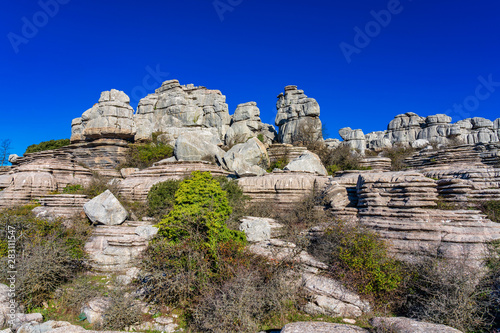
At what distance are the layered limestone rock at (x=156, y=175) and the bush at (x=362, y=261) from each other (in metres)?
7.52

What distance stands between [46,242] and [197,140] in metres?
10.2

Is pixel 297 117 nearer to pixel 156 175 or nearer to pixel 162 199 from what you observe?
pixel 156 175

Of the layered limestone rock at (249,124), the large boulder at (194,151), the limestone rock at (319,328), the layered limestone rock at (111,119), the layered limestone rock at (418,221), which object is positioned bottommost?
the limestone rock at (319,328)

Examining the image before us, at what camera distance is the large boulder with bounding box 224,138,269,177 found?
13.0 m

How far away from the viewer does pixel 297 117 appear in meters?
30.1

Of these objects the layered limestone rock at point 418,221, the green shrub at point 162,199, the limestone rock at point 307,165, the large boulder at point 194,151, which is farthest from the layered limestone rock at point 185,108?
the layered limestone rock at point 418,221

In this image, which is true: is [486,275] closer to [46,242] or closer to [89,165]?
[46,242]

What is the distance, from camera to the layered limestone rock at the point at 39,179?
39.7 feet

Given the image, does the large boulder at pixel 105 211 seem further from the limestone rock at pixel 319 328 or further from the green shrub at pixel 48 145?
the green shrub at pixel 48 145

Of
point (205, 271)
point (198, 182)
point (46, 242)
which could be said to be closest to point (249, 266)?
point (205, 271)

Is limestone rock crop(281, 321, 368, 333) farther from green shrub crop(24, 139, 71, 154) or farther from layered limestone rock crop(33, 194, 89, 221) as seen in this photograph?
green shrub crop(24, 139, 71, 154)

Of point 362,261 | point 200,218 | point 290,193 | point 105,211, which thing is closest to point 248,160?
point 290,193

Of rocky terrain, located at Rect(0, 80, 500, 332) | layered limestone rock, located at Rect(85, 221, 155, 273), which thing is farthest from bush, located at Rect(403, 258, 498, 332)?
layered limestone rock, located at Rect(85, 221, 155, 273)

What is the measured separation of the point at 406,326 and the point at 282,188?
700cm
